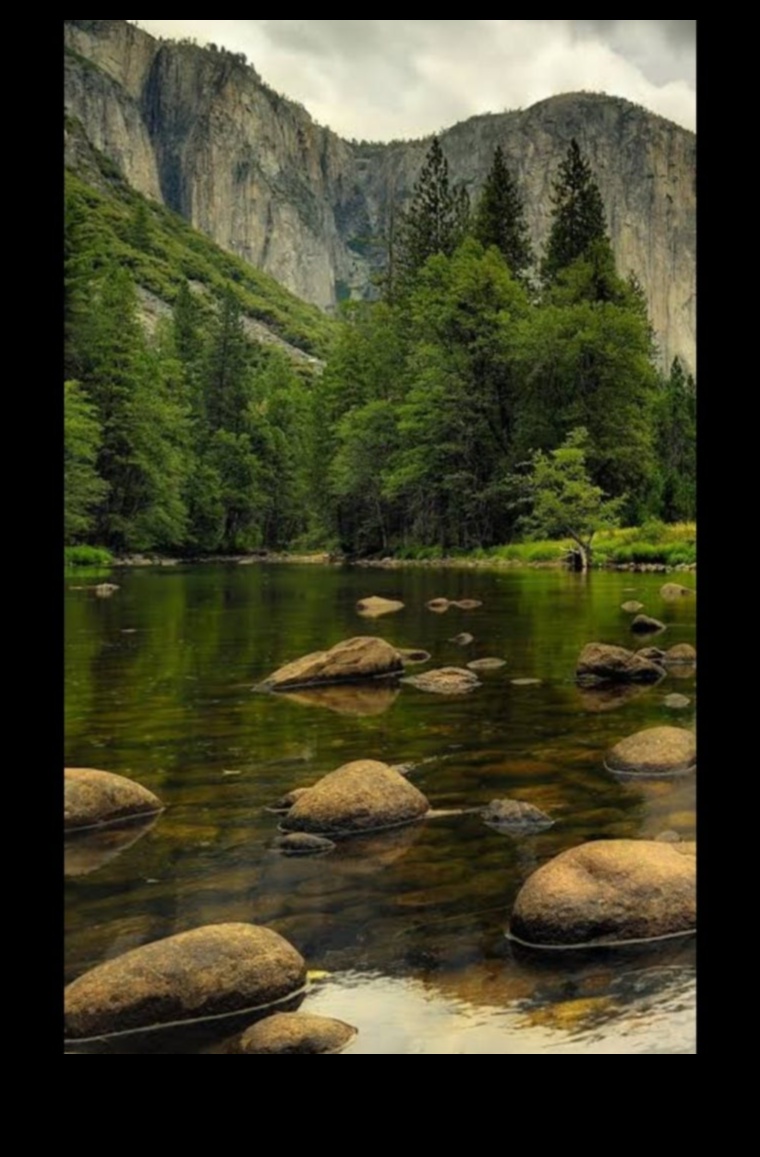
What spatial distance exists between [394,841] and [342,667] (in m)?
8.19

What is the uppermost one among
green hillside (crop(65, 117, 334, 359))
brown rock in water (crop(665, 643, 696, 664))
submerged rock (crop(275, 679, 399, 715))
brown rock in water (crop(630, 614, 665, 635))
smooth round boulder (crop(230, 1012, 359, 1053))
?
green hillside (crop(65, 117, 334, 359))

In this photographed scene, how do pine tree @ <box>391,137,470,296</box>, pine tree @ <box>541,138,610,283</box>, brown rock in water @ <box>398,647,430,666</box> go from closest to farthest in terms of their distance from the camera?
brown rock in water @ <box>398,647,430,666</box>, pine tree @ <box>541,138,610,283</box>, pine tree @ <box>391,137,470,296</box>

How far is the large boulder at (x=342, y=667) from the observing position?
15.6 m

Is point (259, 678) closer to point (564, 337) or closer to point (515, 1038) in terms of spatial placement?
point (515, 1038)

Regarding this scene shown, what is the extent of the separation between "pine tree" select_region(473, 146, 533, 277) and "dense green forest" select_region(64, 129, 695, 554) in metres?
0.13

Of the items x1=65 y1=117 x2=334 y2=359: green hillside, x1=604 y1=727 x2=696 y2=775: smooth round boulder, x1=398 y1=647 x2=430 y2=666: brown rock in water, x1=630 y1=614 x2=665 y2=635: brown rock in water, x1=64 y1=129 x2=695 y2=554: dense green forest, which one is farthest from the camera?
x1=65 y1=117 x2=334 y2=359: green hillside

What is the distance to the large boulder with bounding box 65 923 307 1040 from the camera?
17.1 feet

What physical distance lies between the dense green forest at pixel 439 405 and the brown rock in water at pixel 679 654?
1234 inches

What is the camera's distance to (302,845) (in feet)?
26.0

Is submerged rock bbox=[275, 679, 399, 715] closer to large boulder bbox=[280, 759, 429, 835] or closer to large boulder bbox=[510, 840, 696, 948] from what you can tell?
large boulder bbox=[280, 759, 429, 835]

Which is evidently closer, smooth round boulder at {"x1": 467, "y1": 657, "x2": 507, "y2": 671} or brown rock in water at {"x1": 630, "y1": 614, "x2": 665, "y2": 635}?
smooth round boulder at {"x1": 467, "y1": 657, "x2": 507, "y2": 671}

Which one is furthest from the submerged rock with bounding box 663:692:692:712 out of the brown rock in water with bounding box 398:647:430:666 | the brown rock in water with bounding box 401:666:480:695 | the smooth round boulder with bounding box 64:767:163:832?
the smooth round boulder with bounding box 64:767:163:832
